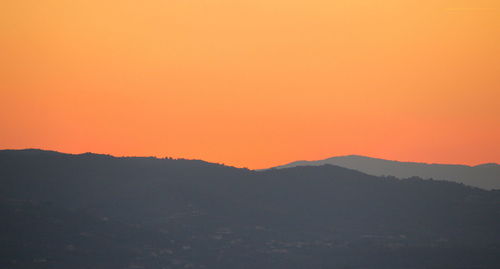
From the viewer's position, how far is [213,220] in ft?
559

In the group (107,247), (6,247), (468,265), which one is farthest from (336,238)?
(6,247)

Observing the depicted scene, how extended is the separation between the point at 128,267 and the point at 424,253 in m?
47.8

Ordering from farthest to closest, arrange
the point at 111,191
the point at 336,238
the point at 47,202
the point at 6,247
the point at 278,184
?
the point at 278,184
the point at 111,191
the point at 336,238
the point at 47,202
the point at 6,247

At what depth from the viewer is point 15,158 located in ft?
608

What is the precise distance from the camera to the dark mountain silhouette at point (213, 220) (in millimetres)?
142875

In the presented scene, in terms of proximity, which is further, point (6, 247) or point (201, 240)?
point (201, 240)

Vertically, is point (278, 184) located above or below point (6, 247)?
above

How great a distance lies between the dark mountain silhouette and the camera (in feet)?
469

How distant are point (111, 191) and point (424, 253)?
63128 millimetres

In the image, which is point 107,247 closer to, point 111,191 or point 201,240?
point 201,240

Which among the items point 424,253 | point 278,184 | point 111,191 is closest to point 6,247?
point 111,191

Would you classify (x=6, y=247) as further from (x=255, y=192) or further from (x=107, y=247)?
(x=255, y=192)

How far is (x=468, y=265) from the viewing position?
14225cm

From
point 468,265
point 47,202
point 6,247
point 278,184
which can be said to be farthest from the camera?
point 278,184
